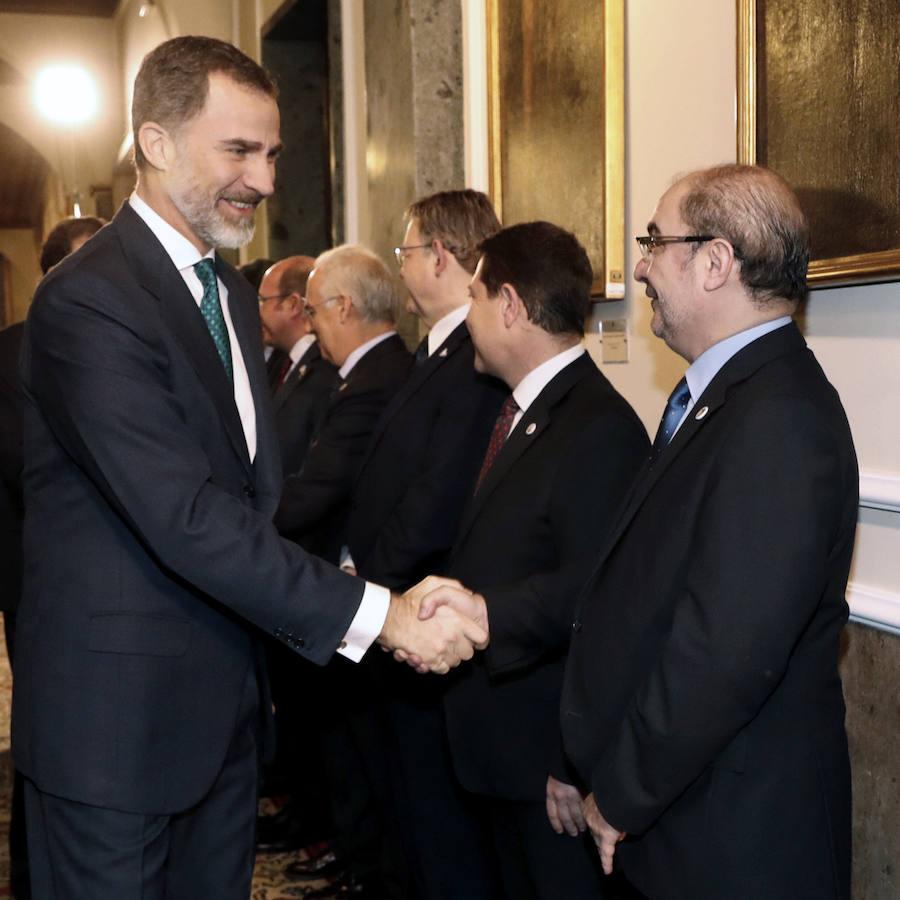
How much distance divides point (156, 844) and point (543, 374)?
4.40ft

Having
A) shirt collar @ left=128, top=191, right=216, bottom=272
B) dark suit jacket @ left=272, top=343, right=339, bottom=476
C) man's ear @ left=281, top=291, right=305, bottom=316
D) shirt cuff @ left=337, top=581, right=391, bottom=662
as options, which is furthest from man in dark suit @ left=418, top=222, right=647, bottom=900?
man's ear @ left=281, top=291, right=305, bottom=316

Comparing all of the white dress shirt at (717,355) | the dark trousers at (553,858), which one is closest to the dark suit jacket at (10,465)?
the dark trousers at (553,858)

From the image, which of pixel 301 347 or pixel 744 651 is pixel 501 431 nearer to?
pixel 744 651

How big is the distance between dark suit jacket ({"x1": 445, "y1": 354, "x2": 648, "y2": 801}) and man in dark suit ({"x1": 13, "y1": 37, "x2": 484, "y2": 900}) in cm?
36

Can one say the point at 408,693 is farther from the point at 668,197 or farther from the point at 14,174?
the point at 14,174

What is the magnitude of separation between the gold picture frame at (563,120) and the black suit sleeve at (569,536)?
1103 mm

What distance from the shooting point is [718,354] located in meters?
2.14

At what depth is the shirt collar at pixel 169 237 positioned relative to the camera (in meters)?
2.48

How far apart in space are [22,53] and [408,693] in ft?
34.8

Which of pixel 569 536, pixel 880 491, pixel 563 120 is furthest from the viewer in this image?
pixel 563 120

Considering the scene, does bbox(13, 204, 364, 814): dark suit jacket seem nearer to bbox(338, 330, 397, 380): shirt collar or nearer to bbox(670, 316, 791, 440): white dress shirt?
bbox(670, 316, 791, 440): white dress shirt

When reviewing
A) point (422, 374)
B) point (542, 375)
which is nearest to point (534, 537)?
point (542, 375)

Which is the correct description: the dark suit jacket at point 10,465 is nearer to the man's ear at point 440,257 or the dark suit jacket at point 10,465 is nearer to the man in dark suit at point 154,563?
the man's ear at point 440,257

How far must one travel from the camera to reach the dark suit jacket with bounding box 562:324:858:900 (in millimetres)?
1923
